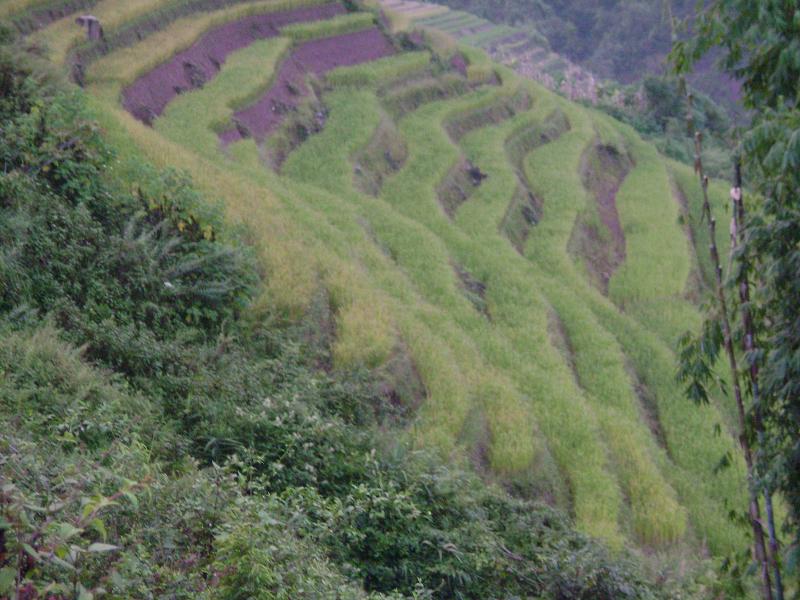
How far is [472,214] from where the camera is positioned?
46.2 ft

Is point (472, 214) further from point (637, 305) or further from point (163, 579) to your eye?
point (163, 579)

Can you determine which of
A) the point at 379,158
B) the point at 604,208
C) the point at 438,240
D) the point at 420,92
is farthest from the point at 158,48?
the point at 604,208

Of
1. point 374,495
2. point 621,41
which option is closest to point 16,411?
point 374,495

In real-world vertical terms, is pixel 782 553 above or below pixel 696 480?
above

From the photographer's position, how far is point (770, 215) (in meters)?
3.94

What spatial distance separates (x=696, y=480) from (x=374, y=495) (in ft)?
17.1

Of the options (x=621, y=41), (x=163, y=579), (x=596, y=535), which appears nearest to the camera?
(x=163, y=579)

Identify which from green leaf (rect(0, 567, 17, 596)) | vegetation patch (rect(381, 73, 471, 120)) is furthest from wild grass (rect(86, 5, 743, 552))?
green leaf (rect(0, 567, 17, 596))

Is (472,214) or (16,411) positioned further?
(472,214)

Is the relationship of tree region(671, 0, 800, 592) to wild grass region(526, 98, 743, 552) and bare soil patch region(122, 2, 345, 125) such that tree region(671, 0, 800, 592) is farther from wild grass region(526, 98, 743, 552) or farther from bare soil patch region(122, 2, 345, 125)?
bare soil patch region(122, 2, 345, 125)

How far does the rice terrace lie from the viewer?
6582 mm

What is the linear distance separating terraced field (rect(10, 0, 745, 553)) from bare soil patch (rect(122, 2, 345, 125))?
43mm

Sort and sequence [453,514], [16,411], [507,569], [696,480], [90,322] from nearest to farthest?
[16,411] → [507,569] → [453,514] → [90,322] → [696,480]

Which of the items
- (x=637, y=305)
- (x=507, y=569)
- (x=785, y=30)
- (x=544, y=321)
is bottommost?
(x=637, y=305)
